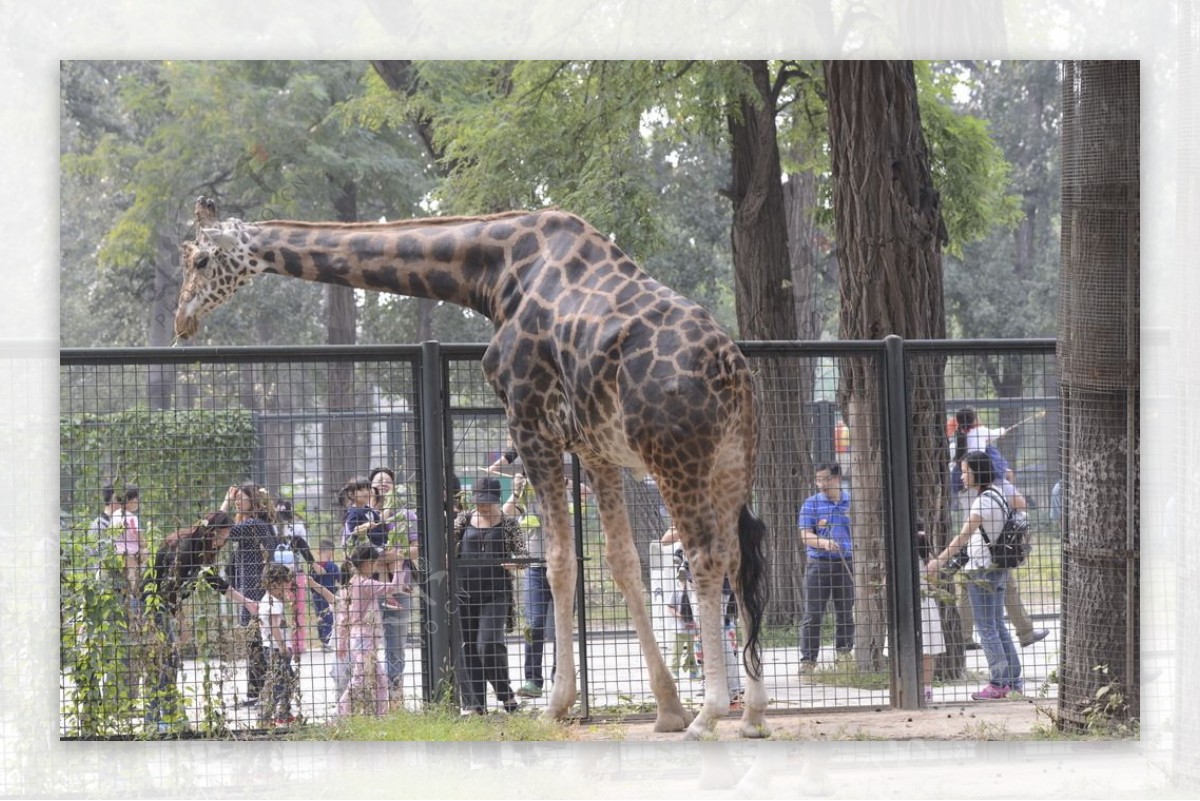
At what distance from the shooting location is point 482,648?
6.47 m

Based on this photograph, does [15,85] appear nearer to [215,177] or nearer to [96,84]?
[215,177]

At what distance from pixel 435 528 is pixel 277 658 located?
0.94 metres

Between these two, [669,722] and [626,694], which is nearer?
[669,722]

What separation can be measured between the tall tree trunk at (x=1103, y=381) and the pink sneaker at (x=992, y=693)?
0.79 m

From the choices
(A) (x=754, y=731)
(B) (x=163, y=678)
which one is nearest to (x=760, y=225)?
(A) (x=754, y=731)

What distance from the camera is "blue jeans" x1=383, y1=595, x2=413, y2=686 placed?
641 centimetres

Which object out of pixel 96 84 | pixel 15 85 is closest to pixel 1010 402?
pixel 15 85

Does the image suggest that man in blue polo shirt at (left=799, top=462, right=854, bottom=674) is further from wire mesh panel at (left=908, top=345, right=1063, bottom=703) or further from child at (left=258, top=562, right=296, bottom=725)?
child at (left=258, top=562, right=296, bottom=725)

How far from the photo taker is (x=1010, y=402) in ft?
25.6

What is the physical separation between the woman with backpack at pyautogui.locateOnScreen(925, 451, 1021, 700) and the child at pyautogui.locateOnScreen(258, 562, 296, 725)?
3221 millimetres

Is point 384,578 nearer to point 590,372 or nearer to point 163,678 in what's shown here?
point 163,678

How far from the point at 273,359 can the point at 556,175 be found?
17.4 feet

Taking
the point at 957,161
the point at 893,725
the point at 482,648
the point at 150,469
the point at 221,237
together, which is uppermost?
the point at 957,161

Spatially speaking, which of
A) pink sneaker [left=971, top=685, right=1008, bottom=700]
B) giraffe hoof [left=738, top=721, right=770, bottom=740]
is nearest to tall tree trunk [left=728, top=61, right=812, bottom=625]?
pink sneaker [left=971, top=685, right=1008, bottom=700]
